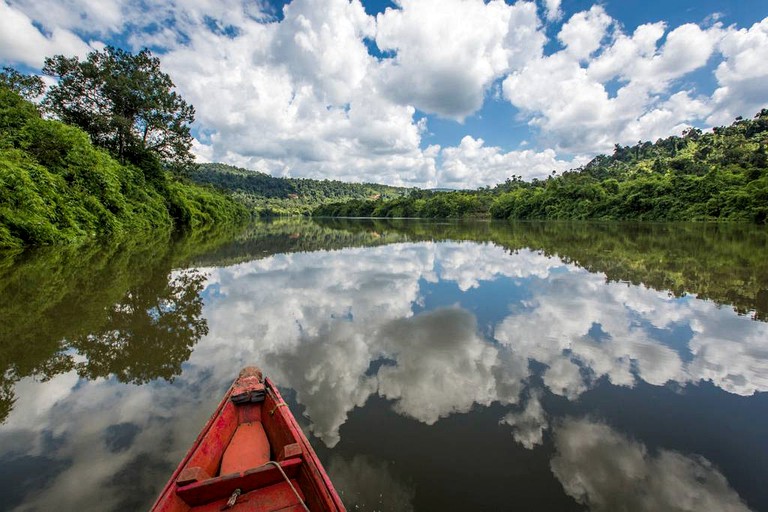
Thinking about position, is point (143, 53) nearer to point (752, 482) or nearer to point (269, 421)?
point (269, 421)

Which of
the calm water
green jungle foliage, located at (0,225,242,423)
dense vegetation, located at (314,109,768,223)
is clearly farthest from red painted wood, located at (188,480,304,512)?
dense vegetation, located at (314,109,768,223)

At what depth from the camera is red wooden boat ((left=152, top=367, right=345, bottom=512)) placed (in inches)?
101

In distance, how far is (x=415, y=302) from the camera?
34.5 ft

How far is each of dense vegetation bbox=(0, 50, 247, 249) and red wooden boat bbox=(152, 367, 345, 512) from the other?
805 inches

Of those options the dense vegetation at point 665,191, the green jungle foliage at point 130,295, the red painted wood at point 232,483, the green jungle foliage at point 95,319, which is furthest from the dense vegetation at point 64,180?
the dense vegetation at point 665,191

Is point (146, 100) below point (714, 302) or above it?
above

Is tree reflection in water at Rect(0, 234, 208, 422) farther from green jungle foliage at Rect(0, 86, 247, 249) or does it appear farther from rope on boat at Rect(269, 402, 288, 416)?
green jungle foliage at Rect(0, 86, 247, 249)

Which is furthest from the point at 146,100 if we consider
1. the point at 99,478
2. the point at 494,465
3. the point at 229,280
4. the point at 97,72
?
the point at 494,465

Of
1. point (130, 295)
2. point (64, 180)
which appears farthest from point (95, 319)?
point (64, 180)

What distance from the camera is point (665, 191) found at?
63.0 meters

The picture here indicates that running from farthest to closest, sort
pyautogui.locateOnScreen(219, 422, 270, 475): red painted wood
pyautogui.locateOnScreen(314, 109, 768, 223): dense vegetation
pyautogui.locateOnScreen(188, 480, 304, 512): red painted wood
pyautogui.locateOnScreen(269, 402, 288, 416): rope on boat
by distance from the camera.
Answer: pyautogui.locateOnScreen(314, 109, 768, 223): dense vegetation < pyautogui.locateOnScreen(269, 402, 288, 416): rope on boat < pyautogui.locateOnScreen(219, 422, 270, 475): red painted wood < pyautogui.locateOnScreen(188, 480, 304, 512): red painted wood

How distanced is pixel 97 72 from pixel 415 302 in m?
36.1

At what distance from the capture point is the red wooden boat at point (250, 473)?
2567mm

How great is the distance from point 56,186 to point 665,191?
80.1 metres
